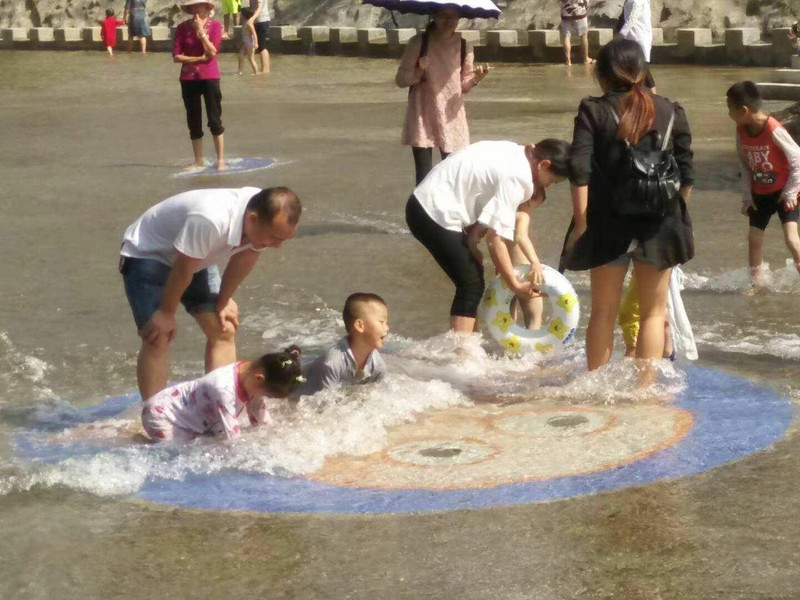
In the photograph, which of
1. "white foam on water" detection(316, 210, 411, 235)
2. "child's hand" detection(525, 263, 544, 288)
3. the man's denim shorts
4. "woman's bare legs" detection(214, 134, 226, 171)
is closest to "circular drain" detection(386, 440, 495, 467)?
the man's denim shorts

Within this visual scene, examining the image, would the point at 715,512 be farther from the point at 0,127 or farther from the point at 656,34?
the point at 656,34

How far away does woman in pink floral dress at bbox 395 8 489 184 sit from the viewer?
998 centimetres

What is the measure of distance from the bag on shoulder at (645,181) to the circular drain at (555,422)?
2.94 ft

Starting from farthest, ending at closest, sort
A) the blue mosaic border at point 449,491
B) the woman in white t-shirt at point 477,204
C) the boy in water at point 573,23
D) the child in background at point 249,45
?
the child in background at point 249,45
the boy in water at point 573,23
the woman in white t-shirt at point 477,204
the blue mosaic border at point 449,491

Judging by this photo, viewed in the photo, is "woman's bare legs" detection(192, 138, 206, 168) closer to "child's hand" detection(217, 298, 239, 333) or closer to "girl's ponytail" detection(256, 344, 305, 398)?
"child's hand" detection(217, 298, 239, 333)

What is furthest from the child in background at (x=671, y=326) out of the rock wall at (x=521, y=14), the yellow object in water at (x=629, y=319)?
the rock wall at (x=521, y=14)

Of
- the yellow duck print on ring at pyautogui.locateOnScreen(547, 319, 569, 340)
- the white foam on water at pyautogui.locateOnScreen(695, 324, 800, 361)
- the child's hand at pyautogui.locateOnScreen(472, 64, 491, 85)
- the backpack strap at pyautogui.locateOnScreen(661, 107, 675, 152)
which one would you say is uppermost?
the child's hand at pyautogui.locateOnScreen(472, 64, 491, 85)

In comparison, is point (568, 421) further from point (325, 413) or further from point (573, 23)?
point (573, 23)

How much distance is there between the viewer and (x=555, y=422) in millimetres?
6297

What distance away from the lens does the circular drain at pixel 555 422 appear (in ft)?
20.2

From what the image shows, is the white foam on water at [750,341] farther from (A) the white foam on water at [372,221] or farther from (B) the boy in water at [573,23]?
(B) the boy in water at [573,23]

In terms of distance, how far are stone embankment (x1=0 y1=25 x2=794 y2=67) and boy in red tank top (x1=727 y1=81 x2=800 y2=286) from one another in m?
14.9

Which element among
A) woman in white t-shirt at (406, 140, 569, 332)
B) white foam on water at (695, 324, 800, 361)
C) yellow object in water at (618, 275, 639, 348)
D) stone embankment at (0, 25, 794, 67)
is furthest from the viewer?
stone embankment at (0, 25, 794, 67)

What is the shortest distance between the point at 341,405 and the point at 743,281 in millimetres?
3544
